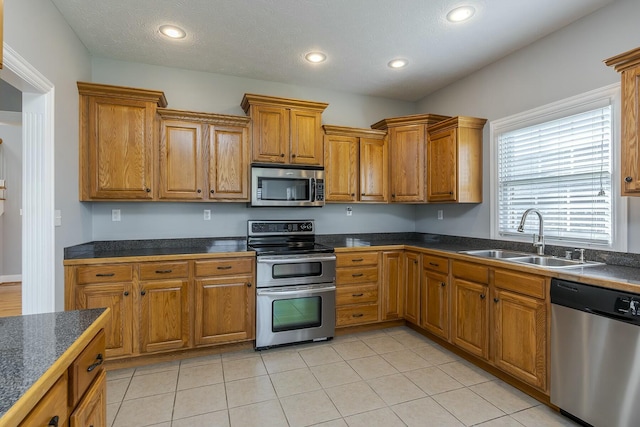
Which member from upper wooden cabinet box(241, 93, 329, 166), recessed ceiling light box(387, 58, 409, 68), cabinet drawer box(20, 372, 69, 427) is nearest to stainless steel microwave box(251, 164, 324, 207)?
upper wooden cabinet box(241, 93, 329, 166)

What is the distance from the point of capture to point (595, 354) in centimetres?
180

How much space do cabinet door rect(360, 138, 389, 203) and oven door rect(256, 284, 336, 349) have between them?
4.01 feet

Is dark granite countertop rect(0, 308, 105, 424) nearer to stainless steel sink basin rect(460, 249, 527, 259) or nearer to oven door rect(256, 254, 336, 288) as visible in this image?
oven door rect(256, 254, 336, 288)

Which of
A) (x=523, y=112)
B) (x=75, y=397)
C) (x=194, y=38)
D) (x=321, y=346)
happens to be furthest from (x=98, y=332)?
(x=523, y=112)

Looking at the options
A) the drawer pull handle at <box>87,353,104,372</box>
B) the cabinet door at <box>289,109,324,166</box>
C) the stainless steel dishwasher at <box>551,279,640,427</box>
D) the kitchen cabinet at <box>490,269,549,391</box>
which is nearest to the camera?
the drawer pull handle at <box>87,353,104,372</box>

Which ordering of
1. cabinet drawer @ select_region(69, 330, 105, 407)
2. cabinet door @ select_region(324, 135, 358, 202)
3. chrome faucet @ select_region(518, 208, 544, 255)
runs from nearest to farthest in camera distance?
cabinet drawer @ select_region(69, 330, 105, 407) → chrome faucet @ select_region(518, 208, 544, 255) → cabinet door @ select_region(324, 135, 358, 202)

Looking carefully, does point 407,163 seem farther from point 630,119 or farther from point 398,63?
point 630,119

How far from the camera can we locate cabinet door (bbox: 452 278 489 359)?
8.29 ft

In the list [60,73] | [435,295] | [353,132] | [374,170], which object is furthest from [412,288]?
[60,73]

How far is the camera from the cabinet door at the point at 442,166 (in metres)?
3.23

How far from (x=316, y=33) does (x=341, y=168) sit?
141 centimetres

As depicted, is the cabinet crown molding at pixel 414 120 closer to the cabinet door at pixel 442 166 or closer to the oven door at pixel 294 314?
the cabinet door at pixel 442 166

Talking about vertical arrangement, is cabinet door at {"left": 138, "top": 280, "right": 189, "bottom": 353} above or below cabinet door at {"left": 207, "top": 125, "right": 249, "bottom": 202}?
below

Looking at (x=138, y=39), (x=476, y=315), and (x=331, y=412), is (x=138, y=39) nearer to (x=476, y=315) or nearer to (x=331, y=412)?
(x=331, y=412)
